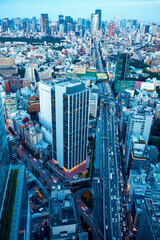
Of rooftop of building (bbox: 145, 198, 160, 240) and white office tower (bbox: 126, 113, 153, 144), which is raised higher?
white office tower (bbox: 126, 113, 153, 144)

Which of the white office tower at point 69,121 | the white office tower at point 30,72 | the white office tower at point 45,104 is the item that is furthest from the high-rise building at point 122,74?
the white office tower at point 69,121

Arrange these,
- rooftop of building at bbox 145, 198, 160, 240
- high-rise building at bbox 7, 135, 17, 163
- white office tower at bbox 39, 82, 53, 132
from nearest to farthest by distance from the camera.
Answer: rooftop of building at bbox 145, 198, 160, 240, high-rise building at bbox 7, 135, 17, 163, white office tower at bbox 39, 82, 53, 132

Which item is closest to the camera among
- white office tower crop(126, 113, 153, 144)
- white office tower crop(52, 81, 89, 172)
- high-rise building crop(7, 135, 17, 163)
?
white office tower crop(52, 81, 89, 172)

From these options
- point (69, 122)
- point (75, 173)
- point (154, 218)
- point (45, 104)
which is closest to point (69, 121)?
point (69, 122)

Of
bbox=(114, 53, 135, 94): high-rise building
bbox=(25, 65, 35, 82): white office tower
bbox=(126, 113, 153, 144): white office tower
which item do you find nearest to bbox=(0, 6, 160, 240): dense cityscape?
bbox=(126, 113, 153, 144): white office tower

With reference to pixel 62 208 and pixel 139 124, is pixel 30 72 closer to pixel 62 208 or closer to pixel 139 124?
pixel 139 124

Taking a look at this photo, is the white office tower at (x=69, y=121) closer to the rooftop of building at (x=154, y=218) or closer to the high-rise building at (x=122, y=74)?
the rooftop of building at (x=154, y=218)

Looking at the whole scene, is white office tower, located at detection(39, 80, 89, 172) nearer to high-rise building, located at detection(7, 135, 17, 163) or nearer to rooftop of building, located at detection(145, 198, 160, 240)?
high-rise building, located at detection(7, 135, 17, 163)
